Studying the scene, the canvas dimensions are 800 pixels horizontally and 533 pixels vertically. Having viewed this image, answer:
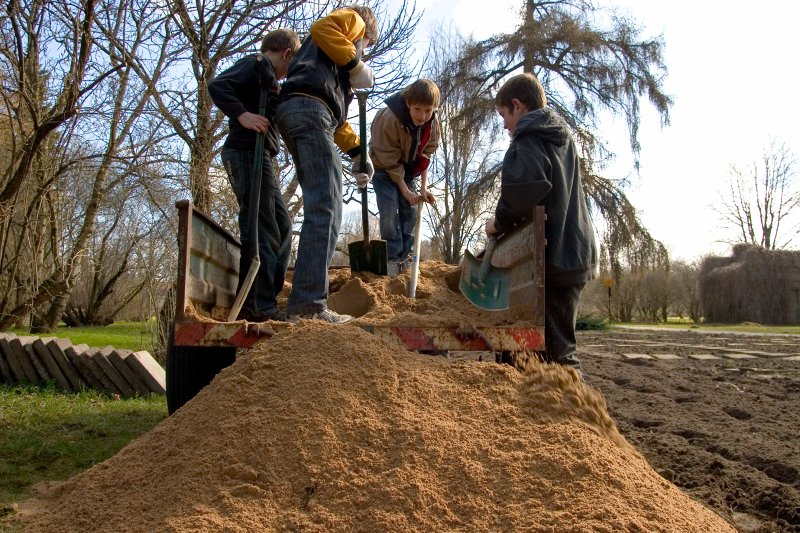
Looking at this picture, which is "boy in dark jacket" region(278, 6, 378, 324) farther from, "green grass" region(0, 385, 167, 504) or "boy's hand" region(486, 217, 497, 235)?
"green grass" region(0, 385, 167, 504)

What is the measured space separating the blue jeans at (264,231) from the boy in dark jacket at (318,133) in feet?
1.53

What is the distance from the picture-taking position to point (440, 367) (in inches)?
92.0

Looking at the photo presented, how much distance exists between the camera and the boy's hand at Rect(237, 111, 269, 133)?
3418 millimetres

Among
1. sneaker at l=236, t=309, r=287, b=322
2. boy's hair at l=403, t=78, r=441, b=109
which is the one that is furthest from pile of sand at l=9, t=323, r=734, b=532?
boy's hair at l=403, t=78, r=441, b=109

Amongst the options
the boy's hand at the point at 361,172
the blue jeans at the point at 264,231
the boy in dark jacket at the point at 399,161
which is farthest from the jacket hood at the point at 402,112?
the blue jeans at the point at 264,231

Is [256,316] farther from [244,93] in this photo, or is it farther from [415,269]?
[244,93]

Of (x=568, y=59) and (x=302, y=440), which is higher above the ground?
(x=568, y=59)

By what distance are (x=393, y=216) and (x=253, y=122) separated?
1.61 metres

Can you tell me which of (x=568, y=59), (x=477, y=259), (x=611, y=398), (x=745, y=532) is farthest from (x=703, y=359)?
(x=568, y=59)

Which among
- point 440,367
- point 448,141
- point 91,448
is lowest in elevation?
point 91,448

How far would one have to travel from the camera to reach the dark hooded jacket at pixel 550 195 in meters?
2.96

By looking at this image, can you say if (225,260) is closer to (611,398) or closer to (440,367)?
(440,367)

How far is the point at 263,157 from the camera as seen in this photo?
3648mm

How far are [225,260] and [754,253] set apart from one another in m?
30.2
